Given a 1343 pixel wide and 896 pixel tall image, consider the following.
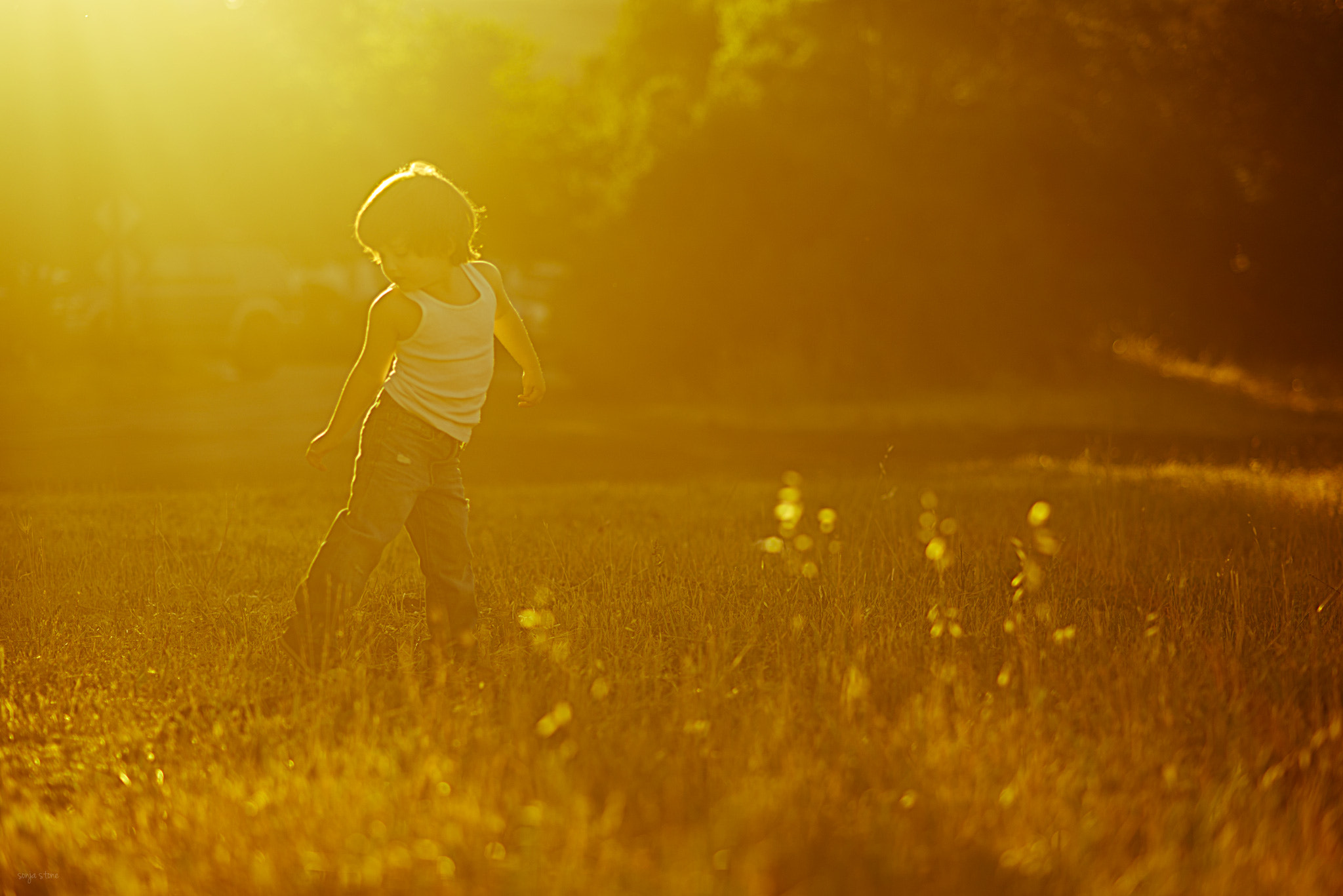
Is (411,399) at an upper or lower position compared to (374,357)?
lower

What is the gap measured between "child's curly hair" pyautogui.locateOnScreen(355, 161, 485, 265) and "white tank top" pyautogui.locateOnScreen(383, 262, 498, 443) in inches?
7.9

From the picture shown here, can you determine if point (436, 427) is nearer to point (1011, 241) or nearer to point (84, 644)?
point (84, 644)

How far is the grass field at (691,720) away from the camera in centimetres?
283

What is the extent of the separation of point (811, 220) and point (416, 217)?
13395 mm

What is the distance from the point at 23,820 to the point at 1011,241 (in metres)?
16.7

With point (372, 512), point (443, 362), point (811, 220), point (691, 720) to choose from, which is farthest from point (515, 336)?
point (811, 220)

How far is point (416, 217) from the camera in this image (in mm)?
4180

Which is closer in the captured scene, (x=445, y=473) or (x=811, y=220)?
(x=445, y=473)

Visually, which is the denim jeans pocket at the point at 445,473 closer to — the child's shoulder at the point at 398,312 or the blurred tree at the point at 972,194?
the child's shoulder at the point at 398,312

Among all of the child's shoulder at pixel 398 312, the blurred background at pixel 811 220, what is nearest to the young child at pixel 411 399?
the child's shoulder at pixel 398 312

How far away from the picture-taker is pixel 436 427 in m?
4.40

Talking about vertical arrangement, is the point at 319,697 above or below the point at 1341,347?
below

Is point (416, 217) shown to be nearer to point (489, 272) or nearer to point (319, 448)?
point (489, 272)

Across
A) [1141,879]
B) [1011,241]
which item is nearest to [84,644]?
[1141,879]
